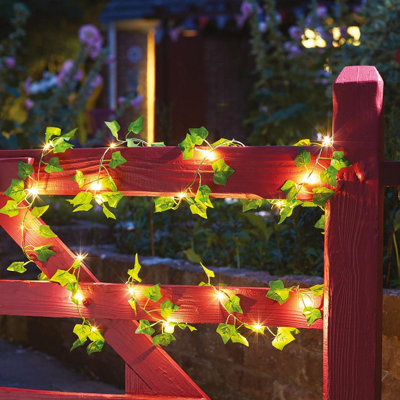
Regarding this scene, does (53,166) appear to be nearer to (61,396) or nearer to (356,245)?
(61,396)

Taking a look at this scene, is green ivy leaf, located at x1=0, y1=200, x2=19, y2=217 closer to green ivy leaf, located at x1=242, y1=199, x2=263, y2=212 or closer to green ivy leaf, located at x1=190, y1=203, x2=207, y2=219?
green ivy leaf, located at x1=190, y1=203, x2=207, y2=219

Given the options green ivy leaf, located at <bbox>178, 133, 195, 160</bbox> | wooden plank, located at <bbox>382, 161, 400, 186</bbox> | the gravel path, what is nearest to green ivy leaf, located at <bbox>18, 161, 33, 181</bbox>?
green ivy leaf, located at <bbox>178, 133, 195, 160</bbox>

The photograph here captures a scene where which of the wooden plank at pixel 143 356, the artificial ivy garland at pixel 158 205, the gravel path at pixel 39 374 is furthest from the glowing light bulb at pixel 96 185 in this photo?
the gravel path at pixel 39 374

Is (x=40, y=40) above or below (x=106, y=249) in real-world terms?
above

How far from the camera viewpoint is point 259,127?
23.0ft

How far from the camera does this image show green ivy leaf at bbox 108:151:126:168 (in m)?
2.26

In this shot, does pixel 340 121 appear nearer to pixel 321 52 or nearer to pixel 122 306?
pixel 122 306

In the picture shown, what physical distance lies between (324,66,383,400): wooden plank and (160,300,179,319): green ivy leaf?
501 millimetres

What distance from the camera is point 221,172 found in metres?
2.17

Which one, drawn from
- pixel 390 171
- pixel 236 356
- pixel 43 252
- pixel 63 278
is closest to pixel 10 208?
pixel 43 252

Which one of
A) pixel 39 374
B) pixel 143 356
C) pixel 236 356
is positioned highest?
pixel 143 356

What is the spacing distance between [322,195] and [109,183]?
688 mm

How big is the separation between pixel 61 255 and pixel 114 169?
1.14ft

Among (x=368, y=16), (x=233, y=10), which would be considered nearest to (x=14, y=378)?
(x=368, y=16)
